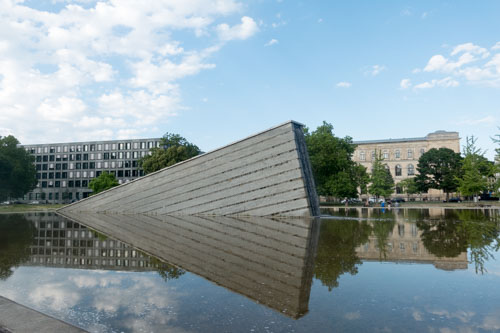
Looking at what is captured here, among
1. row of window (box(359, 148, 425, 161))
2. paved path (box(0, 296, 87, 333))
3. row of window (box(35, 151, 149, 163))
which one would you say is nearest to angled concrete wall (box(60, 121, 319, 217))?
paved path (box(0, 296, 87, 333))

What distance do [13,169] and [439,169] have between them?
7655 centimetres

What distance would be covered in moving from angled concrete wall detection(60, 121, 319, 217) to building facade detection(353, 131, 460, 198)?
62.8 metres

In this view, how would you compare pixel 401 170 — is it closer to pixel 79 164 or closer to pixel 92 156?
pixel 92 156

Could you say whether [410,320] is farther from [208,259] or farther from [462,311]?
[208,259]

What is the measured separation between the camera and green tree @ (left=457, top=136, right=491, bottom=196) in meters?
42.6

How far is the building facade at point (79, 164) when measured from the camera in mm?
86056

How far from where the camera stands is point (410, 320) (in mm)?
4605

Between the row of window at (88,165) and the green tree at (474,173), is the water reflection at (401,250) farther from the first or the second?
the row of window at (88,165)

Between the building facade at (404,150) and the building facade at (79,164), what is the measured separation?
Result: 54.9m

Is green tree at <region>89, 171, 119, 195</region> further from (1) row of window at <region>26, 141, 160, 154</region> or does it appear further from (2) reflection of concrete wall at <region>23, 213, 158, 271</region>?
(2) reflection of concrete wall at <region>23, 213, 158, 271</region>

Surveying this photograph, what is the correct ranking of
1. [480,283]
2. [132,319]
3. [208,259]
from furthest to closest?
[208,259], [480,283], [132,319]

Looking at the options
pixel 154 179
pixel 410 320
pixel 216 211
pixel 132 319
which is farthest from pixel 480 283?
pixel 154 179

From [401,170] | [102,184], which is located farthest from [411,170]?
[102,184]

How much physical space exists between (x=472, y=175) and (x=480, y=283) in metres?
44.2
